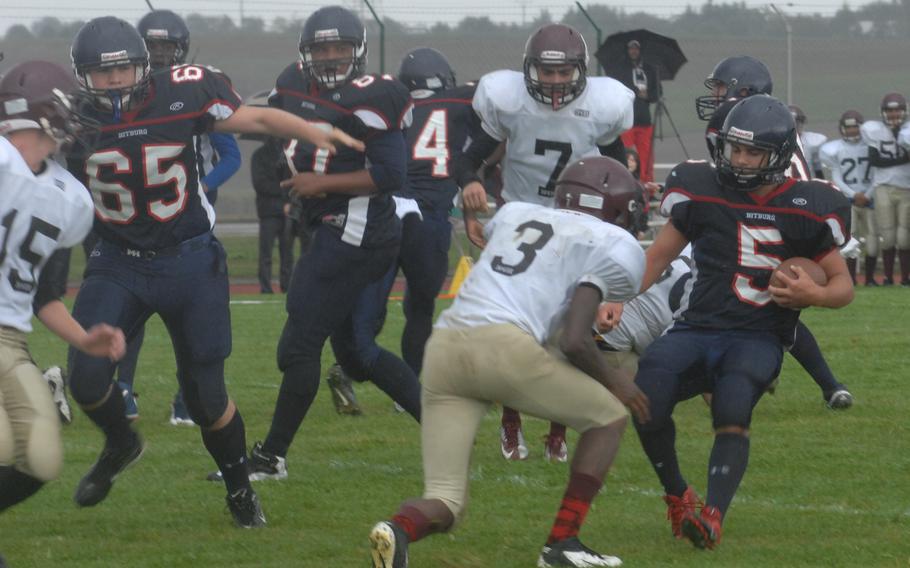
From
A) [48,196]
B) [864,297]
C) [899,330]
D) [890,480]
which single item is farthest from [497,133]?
[864,297]

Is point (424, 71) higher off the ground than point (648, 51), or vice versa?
point (424, 71)

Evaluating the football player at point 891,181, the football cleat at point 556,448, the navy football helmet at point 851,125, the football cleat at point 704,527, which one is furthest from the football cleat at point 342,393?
the navy football helmet at point 851,125

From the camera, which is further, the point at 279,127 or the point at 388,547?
the point at 279,127

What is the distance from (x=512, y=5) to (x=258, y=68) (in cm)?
391

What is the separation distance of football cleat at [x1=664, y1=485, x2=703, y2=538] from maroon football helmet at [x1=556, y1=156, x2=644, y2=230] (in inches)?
36.2

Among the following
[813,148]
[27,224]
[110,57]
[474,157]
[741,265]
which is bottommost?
[813,148]

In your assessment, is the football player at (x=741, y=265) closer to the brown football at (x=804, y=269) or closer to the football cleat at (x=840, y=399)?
the brown football at (x=804, y=269)

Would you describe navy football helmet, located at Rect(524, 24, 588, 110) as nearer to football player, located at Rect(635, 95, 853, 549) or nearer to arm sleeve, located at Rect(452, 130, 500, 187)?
arm sleeve, located at Rect(452, 130, 500, 187)

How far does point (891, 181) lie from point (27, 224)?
1248 cm

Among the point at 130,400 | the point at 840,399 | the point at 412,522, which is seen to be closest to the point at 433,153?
the point at 130,400

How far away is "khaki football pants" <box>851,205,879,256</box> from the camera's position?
15742mm

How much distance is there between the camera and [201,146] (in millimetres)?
7191

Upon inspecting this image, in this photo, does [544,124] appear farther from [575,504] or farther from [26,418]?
[26,418]

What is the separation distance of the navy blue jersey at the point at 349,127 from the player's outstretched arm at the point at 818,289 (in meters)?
1.83
